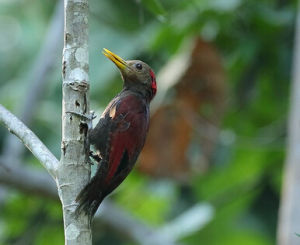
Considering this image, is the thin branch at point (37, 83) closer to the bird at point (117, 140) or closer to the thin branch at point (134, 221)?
the thin branch at point (134, 221)

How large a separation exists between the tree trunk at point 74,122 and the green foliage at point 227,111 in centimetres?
306

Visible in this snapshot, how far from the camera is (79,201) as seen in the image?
12.8 feet

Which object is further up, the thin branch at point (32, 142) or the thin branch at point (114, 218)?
the thin branch at point (114, 218)

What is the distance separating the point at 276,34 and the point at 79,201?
13.1 feet

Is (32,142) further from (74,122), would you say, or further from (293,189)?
(293,189)

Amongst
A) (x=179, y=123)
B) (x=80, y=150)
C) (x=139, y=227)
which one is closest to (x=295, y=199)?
(x=179, y=123)

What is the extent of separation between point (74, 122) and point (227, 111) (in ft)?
13.1

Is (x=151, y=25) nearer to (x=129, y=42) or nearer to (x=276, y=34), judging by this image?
(x=129, y=42)

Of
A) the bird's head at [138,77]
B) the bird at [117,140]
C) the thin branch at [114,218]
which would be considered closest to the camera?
the bird at [117,140]

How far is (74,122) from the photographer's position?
4031mm

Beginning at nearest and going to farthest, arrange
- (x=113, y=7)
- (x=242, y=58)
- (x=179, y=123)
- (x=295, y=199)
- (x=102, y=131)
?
(x=102, y=131)
(x=295, y=199)
(x=179, y=123)
(x=242, y=58)
(x=113, y=7)

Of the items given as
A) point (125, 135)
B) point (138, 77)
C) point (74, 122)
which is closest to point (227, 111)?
point (138, 77)

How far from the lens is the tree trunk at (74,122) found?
153 inches

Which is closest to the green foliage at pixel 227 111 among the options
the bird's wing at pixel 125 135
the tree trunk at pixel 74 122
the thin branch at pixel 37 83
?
the thin branch at pixel 37 83
